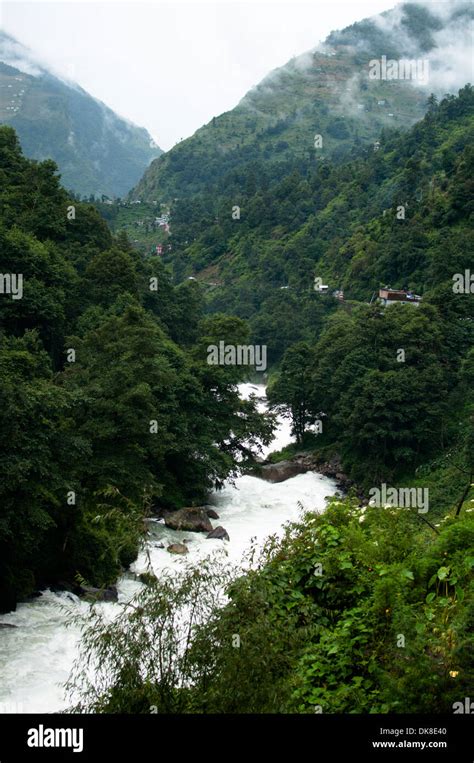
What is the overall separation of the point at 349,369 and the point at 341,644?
31231 millimetres

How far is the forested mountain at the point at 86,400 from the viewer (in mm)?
20656

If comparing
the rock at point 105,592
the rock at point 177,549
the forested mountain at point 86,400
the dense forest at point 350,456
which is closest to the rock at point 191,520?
the forested mountain at point 86,400

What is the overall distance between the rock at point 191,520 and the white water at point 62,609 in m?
0.38

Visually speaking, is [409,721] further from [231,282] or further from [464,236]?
[231,282]

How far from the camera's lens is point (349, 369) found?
138ft

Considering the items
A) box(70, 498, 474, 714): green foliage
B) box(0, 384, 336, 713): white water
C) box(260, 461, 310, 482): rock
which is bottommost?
box(0, 384, 336, 713): white water

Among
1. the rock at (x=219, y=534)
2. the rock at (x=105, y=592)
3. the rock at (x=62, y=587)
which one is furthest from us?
the rock at (x=219, y=534)

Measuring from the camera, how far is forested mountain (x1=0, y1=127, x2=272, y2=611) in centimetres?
2066

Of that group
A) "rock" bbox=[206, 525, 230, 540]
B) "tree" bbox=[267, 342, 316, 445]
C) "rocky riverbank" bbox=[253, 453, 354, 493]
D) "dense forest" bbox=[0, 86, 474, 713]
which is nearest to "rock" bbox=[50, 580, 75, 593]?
"dense forest" bbox=[0, 86, 474, 713]

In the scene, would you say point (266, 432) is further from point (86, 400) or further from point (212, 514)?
point (86, 400)

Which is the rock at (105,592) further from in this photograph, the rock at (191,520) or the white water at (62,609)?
the rock at (191,520)

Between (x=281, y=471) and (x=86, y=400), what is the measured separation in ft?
59.1

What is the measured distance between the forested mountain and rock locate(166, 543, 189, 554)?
7.36 feet

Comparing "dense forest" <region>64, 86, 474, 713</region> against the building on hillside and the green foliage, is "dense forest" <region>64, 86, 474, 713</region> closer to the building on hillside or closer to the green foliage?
the green foliage
